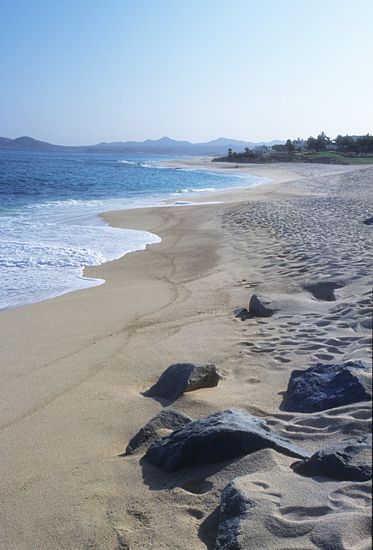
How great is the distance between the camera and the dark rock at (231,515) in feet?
9.00

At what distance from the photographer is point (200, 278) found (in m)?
10.2

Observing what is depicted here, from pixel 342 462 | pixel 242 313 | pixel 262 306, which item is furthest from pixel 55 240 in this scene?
pixel 342 462

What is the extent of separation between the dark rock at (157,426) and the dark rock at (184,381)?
535mm

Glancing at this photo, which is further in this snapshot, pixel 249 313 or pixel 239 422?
pixel 249 313

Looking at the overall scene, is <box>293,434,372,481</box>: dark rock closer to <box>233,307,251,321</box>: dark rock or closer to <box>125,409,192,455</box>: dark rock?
<box>125,409,192,455</box>: dark rock

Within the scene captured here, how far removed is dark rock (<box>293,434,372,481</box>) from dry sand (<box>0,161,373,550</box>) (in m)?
0.06

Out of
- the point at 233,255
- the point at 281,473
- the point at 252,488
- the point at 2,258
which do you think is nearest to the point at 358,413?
the point at 281,473

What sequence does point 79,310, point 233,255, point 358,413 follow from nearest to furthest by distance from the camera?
point 358,413 → point 79,310 → point 233,255

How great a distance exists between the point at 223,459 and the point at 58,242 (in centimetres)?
1235

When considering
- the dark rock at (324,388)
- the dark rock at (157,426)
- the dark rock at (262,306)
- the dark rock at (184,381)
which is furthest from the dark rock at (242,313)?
the dark rock at (157,426)

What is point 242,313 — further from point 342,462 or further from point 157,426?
point 342,462

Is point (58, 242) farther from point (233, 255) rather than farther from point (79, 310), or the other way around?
point (79, 310)

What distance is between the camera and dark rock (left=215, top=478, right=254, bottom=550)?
2742 millimetres

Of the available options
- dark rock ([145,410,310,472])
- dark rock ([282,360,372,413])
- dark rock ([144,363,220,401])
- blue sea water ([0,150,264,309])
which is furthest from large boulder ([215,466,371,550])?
blue sea water ([0,150,264,309])
